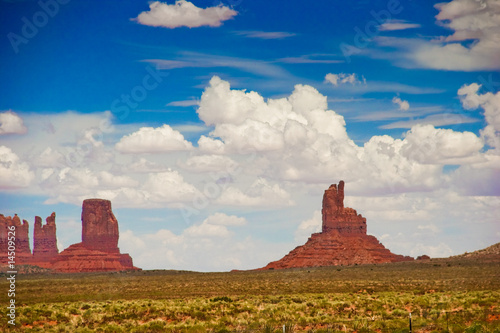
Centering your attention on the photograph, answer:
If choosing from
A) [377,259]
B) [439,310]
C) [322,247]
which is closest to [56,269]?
[322,247]

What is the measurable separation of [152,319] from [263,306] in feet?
27.4

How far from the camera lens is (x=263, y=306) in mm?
44188

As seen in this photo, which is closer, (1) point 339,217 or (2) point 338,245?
(2) point 338,245

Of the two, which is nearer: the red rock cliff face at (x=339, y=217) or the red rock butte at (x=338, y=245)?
the red rock butte at (x=338, y=245)

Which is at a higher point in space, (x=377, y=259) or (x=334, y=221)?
(x=334, y=221)

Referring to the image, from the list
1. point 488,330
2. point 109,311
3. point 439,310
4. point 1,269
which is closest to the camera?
point 488,330

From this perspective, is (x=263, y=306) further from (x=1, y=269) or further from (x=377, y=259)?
(x=1, y=269)

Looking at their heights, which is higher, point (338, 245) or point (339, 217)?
point (339, 217)

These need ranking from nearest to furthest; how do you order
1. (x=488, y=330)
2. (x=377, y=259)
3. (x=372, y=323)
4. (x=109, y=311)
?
1. (x=488, y=330)
2. (x=372, y=323)
3. (x=109, y=311)
4. (x=377, y=259)

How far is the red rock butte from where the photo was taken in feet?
553

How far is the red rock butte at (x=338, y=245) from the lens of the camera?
168575mm

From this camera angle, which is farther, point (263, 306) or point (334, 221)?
point (334, 221)

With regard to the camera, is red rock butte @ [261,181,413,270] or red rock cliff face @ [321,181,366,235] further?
red rock cliff face @ [321,181,366,235]

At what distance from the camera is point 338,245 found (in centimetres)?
17700
